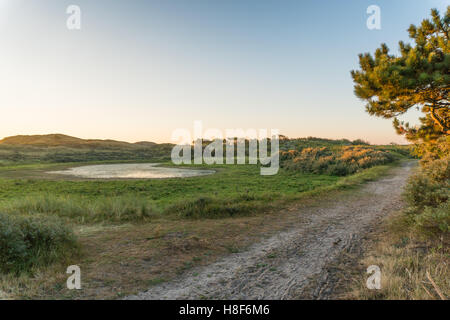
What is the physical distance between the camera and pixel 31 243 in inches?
222

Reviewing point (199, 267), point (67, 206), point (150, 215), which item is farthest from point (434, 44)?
point (67, 206)

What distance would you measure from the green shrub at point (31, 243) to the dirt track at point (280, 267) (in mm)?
2639

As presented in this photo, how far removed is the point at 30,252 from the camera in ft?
17.4

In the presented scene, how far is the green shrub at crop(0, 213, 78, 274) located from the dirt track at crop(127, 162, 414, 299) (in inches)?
104

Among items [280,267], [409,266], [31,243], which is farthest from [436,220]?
[31,243]

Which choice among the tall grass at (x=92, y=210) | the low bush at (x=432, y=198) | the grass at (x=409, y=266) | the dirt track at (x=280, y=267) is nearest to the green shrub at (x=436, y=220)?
the low bush at (x=432, y=198)

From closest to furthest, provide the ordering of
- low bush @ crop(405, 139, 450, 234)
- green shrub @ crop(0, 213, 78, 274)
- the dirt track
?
the dirt track
green shrub @ crop(0, 213, 78, 274)
low bush @ crop(405, 139, 450, 234)

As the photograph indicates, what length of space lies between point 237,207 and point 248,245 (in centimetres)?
409

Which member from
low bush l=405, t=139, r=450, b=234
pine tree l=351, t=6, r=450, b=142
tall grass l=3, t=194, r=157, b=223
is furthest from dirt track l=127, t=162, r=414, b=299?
tall grass l=3, t=194, r=157, b=223

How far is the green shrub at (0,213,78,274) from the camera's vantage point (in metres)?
4.96

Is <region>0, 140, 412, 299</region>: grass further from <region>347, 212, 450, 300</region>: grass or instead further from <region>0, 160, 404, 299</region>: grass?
<region>347, 212, 450, 300</region>: grass

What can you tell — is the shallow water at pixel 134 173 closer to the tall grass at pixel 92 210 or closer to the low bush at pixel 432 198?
the tall grass at pixel 92 210

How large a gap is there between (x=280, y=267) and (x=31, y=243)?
5591 mm
